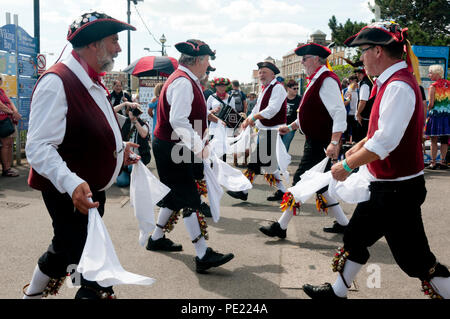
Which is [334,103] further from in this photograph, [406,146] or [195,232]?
[195,232]

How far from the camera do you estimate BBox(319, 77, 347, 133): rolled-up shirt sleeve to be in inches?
169

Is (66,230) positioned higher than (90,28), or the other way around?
(90,28)

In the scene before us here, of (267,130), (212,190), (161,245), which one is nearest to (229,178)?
(212,190)

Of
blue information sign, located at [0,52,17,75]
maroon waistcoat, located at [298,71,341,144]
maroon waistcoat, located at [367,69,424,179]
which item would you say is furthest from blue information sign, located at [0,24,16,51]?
maroon waistcoat, located at [367,69,424,179]

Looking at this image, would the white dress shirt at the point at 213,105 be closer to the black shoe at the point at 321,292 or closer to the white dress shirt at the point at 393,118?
the black shoe at the point at 321,292

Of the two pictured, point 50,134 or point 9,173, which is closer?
point 50,134

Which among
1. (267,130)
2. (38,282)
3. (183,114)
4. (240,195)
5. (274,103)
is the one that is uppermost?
(274,103)

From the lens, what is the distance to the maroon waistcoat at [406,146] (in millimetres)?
2557

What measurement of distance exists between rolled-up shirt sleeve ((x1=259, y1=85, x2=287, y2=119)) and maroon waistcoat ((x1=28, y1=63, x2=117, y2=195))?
3.90m

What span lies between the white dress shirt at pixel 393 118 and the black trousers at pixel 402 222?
29 cm

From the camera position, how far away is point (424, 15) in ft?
97.3

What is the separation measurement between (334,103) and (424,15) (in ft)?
98.7

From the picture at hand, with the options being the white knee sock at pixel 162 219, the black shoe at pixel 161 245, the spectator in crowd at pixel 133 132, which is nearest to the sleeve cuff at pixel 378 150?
the white knee sock at pixel 162 219
